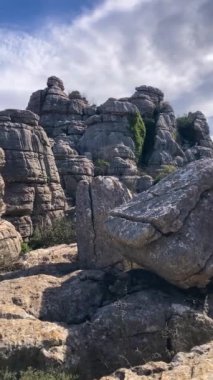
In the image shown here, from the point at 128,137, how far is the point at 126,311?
38417 mm

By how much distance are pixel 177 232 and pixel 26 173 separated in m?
17.8

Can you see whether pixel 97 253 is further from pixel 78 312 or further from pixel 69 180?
pixel 69 180

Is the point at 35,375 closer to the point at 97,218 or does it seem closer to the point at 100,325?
the point at 100,325

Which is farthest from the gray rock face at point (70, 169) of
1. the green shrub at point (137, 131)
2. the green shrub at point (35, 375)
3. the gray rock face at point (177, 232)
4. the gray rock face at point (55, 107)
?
the green shrub at point (35, 375)

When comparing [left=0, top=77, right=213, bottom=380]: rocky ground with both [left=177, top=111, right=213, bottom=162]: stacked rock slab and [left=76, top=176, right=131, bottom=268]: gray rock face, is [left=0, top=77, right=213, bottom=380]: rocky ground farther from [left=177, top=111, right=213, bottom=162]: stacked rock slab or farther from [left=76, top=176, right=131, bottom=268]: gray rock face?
[left=177, top=111, right=213, bottom=162]: stacked rock slab

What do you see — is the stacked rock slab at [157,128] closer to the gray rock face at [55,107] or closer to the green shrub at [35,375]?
the gray rock face at [55,107]

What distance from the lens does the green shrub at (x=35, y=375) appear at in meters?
6.41

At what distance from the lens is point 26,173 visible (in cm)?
2492

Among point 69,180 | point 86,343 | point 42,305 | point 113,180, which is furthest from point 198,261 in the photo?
point 69,180

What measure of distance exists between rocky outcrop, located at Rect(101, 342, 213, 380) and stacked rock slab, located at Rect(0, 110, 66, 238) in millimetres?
18771

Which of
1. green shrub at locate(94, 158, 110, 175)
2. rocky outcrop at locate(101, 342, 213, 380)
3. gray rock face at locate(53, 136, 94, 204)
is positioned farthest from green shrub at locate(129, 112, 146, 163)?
rocky outcrop at locate(101, 342, 213, 380)

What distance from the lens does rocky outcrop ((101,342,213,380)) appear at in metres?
5.43

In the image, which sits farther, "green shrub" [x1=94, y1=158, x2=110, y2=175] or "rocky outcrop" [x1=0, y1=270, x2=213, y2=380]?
"green shrub" [x1=94, y1=158, x2=110, y2=175]

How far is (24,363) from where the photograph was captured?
695 centimetres
